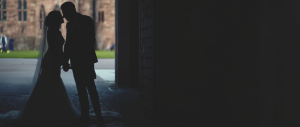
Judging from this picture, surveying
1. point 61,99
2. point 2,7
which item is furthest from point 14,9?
point 61,99

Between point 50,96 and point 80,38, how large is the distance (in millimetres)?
960

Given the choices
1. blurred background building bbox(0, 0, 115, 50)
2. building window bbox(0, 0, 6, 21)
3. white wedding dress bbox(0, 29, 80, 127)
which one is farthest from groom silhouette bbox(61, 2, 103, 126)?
building window bbox(0, 0, 6, 21)

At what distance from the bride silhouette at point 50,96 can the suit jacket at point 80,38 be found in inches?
11.3

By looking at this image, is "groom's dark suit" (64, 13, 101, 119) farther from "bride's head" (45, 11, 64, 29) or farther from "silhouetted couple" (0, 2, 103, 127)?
"bride's head" (45, 11, 64, 29)

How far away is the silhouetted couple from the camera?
4.25 metres

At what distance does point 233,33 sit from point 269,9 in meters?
1.14

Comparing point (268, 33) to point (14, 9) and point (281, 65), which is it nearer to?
point (281, 65)

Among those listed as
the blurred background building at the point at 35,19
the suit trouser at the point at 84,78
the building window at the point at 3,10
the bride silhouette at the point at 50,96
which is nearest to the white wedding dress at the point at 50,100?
the bride silhouette at the point at 50,96

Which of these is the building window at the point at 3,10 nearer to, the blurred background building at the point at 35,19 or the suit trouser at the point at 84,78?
the blurred background building at the point at 35,19

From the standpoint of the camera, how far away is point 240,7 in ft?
13.5

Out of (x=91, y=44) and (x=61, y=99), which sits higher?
(x=91, y=44)

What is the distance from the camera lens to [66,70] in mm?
4445

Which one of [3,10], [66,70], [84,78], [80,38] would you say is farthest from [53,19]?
[3,10]

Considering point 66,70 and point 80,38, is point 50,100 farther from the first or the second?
point 80,38
